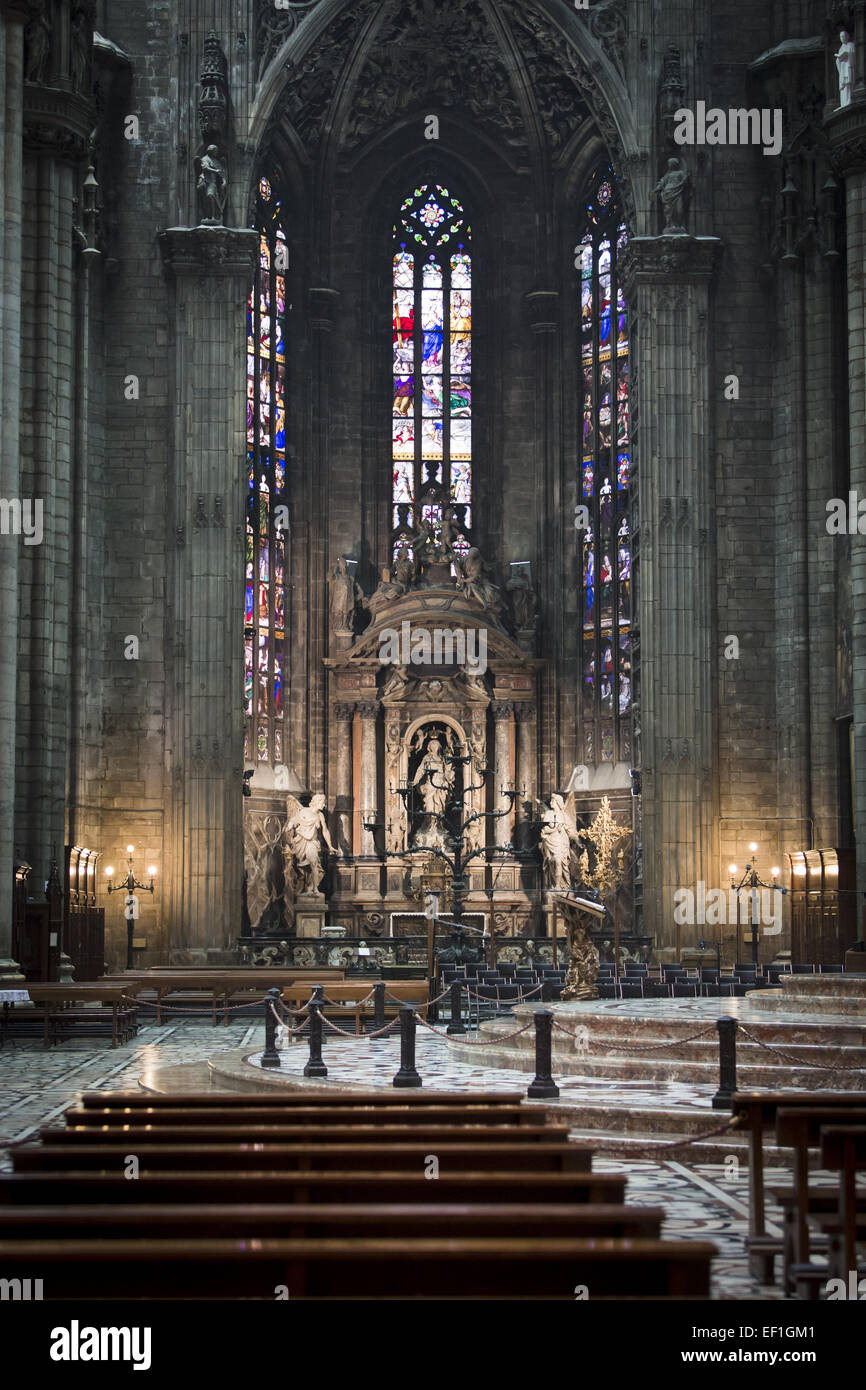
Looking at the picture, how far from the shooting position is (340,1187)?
7.43 metres

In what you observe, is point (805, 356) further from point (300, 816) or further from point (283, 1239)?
point (283, 1239)

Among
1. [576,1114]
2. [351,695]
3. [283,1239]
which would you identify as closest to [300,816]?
[351,695]

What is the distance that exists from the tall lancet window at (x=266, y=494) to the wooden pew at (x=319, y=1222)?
117 feet

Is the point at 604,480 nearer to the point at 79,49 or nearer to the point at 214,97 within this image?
the point at 214,97

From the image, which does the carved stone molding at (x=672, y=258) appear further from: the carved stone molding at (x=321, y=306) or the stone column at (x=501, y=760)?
the stone column at (x=501, y=760)

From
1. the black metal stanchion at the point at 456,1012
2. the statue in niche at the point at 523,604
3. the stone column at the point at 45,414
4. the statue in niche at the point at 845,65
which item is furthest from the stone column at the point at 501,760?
A: the black metal stanchion at the point at 456,1012

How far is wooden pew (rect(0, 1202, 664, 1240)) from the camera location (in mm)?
6430

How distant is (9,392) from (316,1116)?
18679mm

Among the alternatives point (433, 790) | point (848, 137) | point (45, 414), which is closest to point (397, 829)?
point (433, 790)

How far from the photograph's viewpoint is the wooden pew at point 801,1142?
8.14m

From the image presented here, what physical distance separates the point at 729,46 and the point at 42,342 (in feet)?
57.6

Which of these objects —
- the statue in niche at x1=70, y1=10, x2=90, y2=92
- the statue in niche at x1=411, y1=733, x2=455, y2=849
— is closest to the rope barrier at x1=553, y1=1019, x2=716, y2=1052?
the statue in niche at x1=70, y1=10, x2=90, y2=92

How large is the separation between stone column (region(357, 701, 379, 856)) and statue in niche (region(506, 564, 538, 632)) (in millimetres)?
4076

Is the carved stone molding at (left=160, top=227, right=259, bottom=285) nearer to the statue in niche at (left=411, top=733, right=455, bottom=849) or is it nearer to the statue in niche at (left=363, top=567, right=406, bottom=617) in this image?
the statue in niche at (left=363, top=567, right=406, bottom=617)
